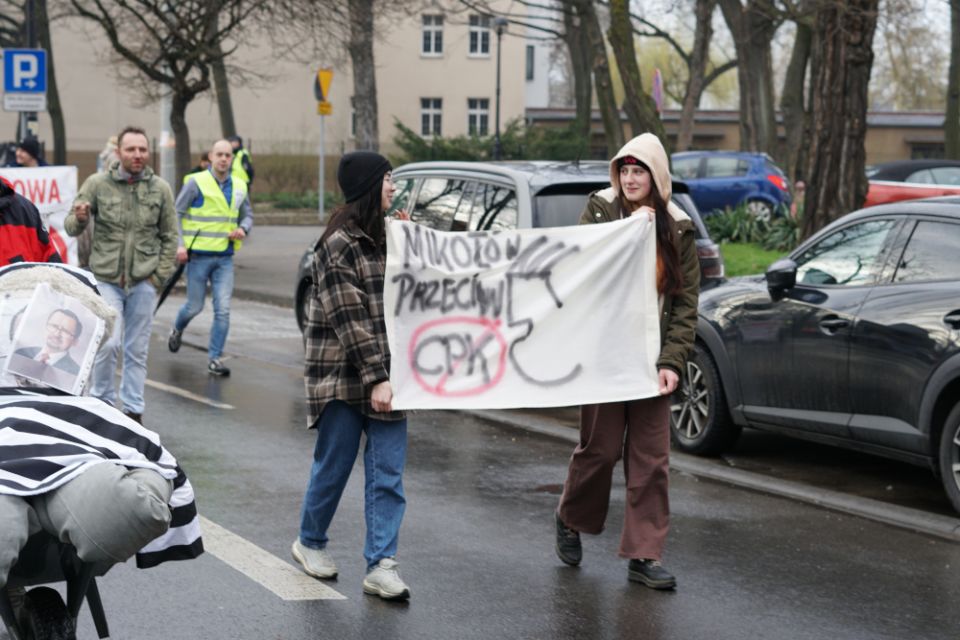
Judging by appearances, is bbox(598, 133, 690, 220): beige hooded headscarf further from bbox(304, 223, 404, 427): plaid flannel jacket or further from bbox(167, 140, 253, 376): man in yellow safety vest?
bbox(167, 140, 253, 376): man in yellow safety vest

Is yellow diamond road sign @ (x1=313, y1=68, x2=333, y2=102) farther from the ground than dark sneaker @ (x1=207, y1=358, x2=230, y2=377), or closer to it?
farther from the ground

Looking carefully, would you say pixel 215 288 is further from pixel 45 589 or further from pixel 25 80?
pixel 25 80

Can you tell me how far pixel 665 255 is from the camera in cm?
639

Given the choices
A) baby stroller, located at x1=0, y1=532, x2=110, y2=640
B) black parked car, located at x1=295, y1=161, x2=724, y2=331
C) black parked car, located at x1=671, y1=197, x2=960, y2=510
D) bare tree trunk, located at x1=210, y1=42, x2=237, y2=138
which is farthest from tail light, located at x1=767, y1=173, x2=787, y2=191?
A: baby stroller, located at x1=0, y1=532, x2=110, y2=640

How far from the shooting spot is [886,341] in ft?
26.1

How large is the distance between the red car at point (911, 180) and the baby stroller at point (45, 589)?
17.4 metres

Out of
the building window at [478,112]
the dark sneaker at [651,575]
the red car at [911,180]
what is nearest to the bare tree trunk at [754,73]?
the red car at [911,180]

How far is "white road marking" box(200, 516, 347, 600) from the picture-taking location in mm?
6047

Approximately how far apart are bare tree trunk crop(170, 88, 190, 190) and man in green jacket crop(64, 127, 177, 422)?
45.9ft

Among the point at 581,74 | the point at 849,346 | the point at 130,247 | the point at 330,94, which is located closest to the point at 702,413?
the point at 849,346

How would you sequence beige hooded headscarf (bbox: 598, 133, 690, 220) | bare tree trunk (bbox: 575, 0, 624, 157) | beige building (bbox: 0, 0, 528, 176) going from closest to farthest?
beige hooded headscarf (bbox: 598, 133, 690, 220), bare tree trunk (bbox: 575, 0, 624, 157), beige building (bbox: 0, 0, 528, 176)

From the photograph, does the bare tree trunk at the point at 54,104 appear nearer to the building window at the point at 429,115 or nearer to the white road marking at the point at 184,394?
the building window at the point at 429,115

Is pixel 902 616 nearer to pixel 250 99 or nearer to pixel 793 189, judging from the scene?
pixel 793 189

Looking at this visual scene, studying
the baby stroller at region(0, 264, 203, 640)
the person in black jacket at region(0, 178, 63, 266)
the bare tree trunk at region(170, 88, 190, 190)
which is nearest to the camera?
the baby stroller at region(0, 264, 203, 640)
